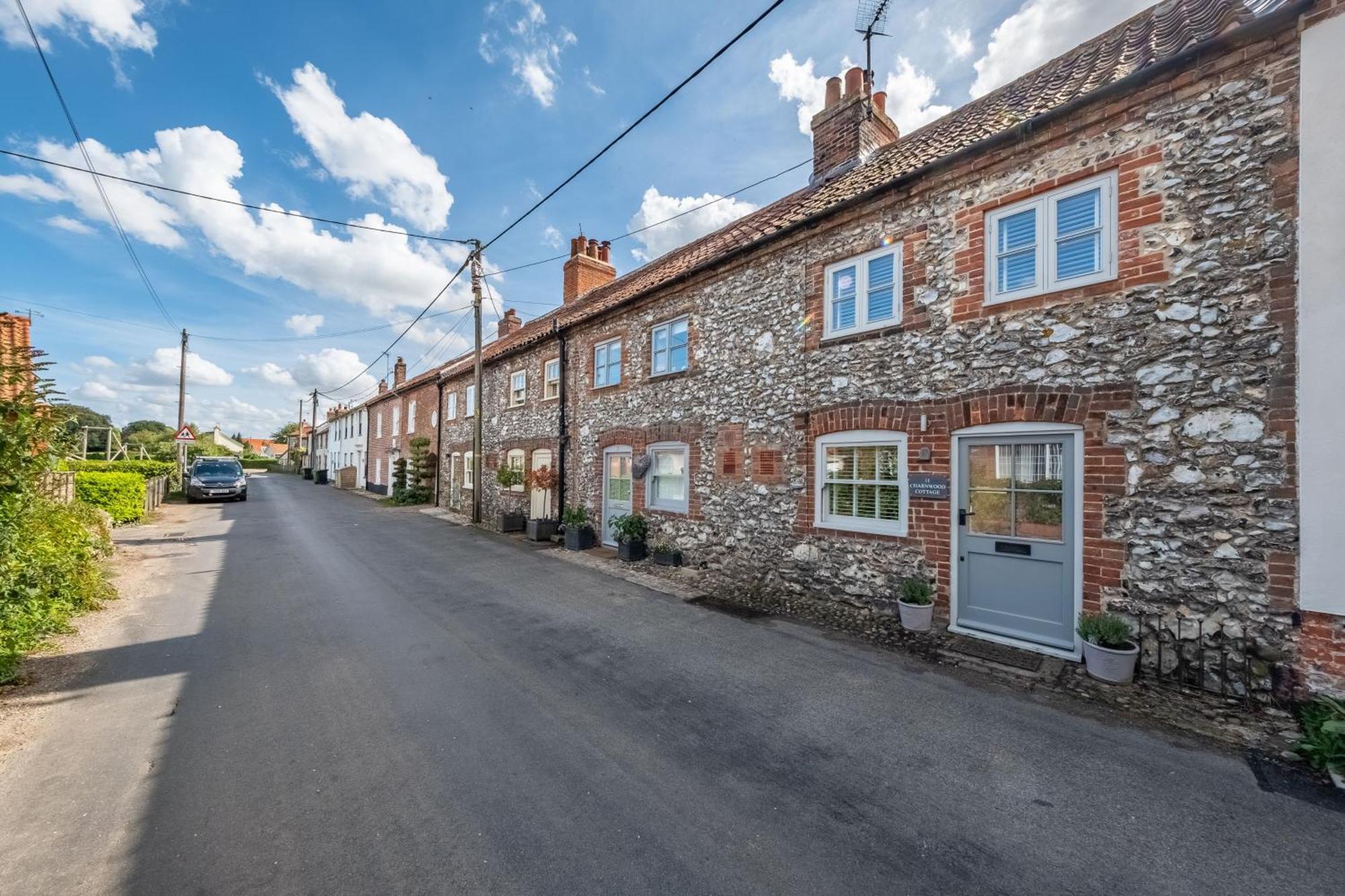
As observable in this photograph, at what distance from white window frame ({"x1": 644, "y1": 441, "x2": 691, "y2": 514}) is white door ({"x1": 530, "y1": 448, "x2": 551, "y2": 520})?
410 cm

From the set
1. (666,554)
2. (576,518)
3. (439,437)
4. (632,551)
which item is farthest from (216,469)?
(666,554)

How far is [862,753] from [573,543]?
9.01 meters

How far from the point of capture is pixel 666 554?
394 inches

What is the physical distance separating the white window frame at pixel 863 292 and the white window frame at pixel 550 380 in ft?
27.2

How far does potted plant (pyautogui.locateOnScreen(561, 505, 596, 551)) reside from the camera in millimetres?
12008

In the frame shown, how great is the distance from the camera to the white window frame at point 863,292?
22.5ft

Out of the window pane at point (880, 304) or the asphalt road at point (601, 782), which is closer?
the asphalt road at point (601, 782)

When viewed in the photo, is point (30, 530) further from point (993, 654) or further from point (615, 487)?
point (993, 654)

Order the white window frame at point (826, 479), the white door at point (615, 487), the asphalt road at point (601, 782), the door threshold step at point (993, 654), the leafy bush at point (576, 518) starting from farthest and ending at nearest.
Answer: the leafy bush at point (576, 518), the white door at point (615, 487), the white window frame at point (826, 479), the door threshold step at point (993, 654), the asphalt road at point (601, 782)

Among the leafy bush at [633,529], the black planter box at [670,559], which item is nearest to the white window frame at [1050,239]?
the black planter box at [670,559]

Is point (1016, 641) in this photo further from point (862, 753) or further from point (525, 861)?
point (525, 861)

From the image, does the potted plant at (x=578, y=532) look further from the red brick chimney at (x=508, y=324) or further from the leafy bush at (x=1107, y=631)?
the red brick chimney at (x=508, y=324)

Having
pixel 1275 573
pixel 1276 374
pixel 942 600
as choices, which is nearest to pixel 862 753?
pixel 942 600

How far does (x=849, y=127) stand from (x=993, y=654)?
8.71 m
